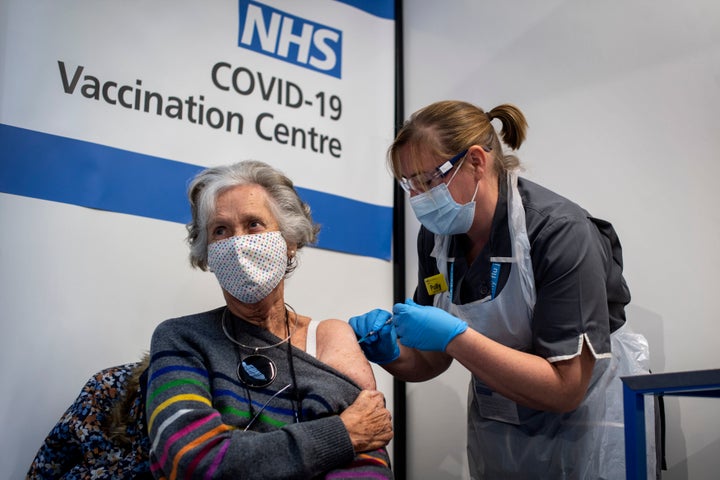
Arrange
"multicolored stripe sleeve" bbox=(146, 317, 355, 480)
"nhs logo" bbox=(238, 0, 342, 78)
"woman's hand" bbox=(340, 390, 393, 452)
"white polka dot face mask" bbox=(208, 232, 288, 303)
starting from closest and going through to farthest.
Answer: "multicolored stripe sleeve" bbox=(146, 317, 355, 480) < "woman's hand" bbox=(340, 390, 393, 452) < "white polka dot face mask" bbox=(208, 232, 288, 303) < "nhs logo" bbox=(238, 0, 342, 78)

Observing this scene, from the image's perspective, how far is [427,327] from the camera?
5.49ft

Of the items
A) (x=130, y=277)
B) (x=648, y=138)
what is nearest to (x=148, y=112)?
(x=130, y=277)

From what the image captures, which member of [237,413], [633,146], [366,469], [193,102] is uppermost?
[193,102]

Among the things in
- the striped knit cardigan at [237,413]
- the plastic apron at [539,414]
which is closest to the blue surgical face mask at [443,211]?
the plastic apron at [539,414]

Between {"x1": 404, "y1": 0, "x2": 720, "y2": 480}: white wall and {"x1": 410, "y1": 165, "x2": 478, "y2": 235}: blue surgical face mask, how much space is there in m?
0.58

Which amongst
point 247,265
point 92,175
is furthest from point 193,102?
point 247,265

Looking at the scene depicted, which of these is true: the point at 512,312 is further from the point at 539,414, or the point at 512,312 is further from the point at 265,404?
the point at 265,404

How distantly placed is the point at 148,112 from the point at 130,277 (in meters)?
0.52

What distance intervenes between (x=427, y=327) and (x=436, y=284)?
0.36 meters

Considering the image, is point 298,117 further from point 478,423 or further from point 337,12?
point 478,423

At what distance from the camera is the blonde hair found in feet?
5.90

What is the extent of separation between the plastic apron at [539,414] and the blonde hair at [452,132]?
12cm

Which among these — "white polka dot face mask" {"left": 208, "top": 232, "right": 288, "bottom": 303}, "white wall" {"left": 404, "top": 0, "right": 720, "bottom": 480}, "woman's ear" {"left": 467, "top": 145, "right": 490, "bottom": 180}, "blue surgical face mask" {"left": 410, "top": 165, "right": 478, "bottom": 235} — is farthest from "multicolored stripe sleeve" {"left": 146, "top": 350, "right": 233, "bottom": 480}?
"white wall" {"left": 404, "top": 0, "right": 720, "bottom": 480}

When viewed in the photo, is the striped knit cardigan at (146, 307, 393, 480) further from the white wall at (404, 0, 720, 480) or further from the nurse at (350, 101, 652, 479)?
the white wall at (404, 0, 720, 480)
